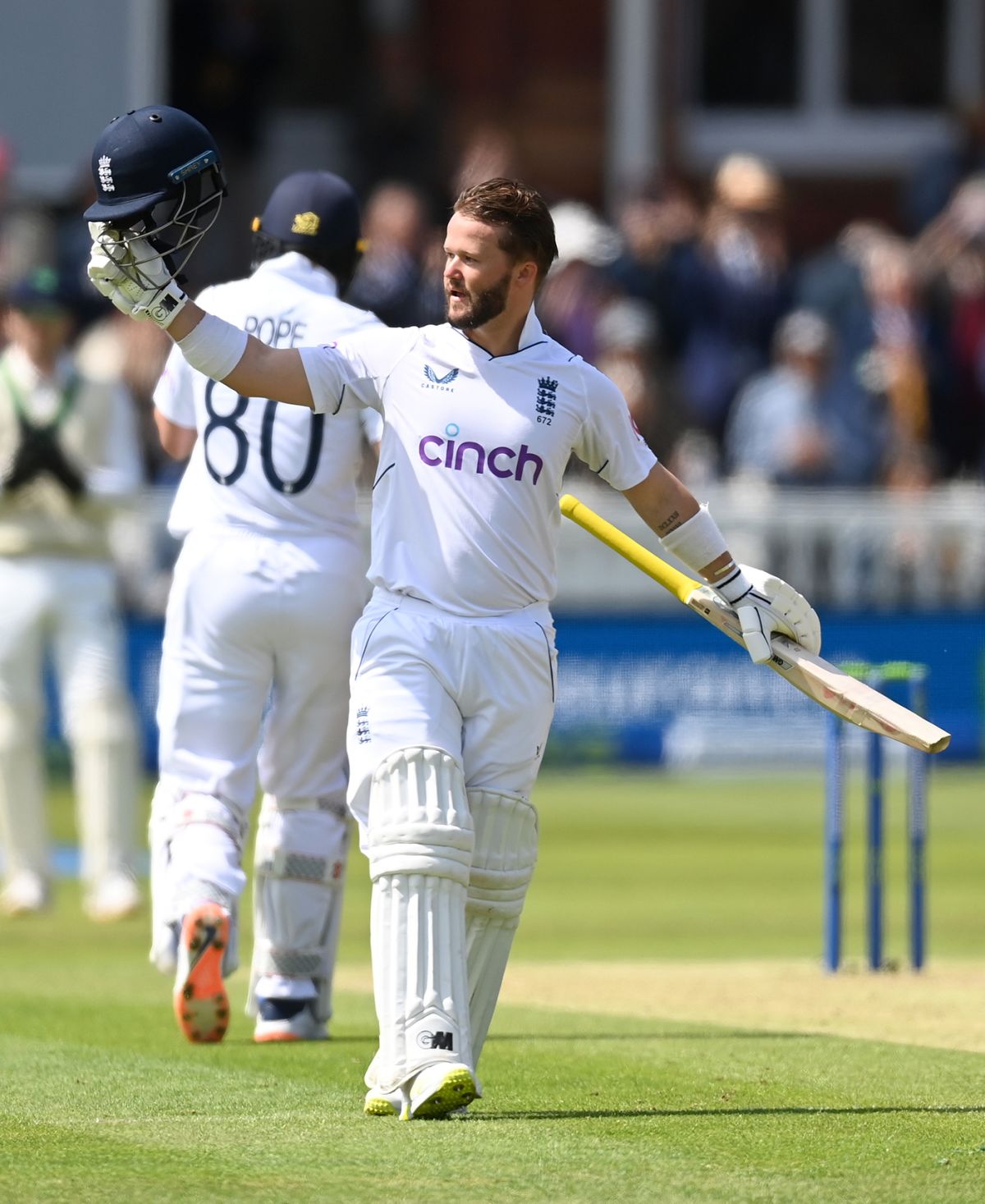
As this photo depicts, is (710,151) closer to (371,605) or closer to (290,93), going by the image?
(290,93)

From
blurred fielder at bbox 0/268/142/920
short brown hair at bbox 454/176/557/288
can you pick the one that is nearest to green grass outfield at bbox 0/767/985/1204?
blurred fielder at bbox 0/268/142/920

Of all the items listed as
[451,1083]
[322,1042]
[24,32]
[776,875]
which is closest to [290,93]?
[24,32]

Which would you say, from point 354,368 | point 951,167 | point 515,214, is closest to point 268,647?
point 354,368

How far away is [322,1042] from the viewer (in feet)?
21.6

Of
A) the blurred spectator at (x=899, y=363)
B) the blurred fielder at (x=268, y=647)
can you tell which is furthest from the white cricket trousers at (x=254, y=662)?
the blurred spectator at (x=899, y=363)

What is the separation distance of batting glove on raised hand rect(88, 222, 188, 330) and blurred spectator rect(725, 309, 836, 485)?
416 inches

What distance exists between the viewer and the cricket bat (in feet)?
18.1

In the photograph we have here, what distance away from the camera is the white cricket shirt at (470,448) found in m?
5.32

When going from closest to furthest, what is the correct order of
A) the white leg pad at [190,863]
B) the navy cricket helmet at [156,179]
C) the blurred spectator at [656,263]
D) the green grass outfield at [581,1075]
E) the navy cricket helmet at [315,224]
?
the green grass outfield at [581,1075] < the navy cricket helmet at [156,179] < the white leg pad at [190,863] < the navy cricket helmet at [315,224] < the blurred spectator at [656,263]

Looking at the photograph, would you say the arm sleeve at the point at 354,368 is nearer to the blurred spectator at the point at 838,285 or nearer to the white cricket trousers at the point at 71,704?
the white cricket trousers at the point at 71,704

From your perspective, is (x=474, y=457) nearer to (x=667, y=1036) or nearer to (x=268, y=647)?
(x=268, y=647)

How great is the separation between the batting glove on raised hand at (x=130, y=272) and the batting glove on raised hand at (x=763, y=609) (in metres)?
1.41

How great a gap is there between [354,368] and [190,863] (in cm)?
157

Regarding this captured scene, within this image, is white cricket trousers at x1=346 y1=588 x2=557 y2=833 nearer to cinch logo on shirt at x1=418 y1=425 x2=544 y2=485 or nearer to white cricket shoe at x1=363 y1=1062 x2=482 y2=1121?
cinch logo on shirt at x1=418 y1=425 x2=544 y2=485
